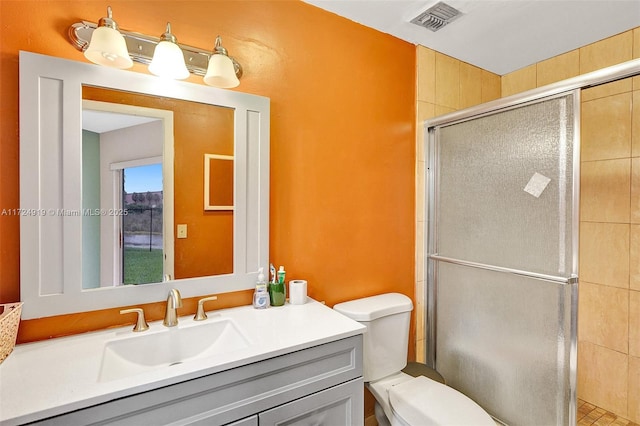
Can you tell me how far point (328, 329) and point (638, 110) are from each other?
222 centimetres

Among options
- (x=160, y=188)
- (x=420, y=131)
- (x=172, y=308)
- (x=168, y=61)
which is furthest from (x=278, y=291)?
(x=420, y=131)

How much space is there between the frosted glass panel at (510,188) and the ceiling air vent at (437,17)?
1.79 feet

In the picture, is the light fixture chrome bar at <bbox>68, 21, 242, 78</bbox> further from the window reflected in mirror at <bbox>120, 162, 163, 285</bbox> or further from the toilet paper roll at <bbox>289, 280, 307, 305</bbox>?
the toilet paper roll at <bbox>289, 280, 307, 305</bbox>

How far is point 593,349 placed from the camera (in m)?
2.14

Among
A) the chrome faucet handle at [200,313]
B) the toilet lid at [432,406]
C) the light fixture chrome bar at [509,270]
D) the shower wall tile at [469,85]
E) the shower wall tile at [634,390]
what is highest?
the shower wall tile at [469,85]

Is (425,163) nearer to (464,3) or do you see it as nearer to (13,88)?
(464,3)

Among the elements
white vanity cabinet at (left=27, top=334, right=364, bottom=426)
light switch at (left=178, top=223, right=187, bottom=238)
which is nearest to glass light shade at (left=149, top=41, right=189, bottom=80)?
light switch at (left=178, top=223, right=187, bottom=238)

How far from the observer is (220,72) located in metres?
1.32

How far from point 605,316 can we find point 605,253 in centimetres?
40

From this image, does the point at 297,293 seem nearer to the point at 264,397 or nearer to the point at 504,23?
the point at 264,397

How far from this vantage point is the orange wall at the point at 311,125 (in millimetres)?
1095

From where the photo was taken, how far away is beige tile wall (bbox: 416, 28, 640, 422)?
1955 millimetres

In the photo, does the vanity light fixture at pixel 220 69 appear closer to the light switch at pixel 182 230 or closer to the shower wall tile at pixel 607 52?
the light switch at pixel 182 230

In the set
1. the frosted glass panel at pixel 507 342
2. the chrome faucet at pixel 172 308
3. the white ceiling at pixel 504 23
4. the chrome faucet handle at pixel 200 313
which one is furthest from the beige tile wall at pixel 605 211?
the chrome faucet at pixel 172 308
